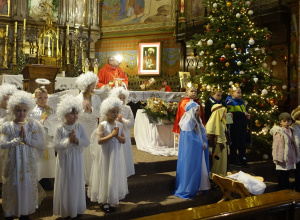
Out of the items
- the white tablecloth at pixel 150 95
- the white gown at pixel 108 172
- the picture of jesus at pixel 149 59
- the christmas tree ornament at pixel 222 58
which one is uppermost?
the picture of jesus at pixel 149 59

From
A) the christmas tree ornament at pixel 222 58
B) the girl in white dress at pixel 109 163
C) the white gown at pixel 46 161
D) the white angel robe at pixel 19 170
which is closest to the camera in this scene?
the white angel robe at pixel 19 170

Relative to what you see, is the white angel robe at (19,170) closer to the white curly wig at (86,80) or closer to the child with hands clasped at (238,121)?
the white curly wig at (86,80)

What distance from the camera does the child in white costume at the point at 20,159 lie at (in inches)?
145

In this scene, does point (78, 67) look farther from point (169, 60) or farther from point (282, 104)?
point (282, 104)

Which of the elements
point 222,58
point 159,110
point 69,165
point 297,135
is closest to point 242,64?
point 222,58

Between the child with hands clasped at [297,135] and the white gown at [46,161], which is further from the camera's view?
the child with hands clasped at [297,135]

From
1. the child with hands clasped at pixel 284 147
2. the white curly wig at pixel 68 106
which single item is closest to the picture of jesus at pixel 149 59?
the child with hands clasped at pixel 284 147

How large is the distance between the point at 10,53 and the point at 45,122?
8.44 m

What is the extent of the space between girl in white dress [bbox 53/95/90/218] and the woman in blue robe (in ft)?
5.86

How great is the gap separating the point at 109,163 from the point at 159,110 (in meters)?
3.31

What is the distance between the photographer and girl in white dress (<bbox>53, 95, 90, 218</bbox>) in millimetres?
3875

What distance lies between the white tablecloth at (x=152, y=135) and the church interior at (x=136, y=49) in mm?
212

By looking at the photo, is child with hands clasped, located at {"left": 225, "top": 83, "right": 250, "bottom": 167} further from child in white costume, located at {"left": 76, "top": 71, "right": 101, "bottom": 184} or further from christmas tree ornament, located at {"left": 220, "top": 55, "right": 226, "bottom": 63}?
child in white costume, located at {"left": 76, "top": 71, "right": 101, "bottom": 184}

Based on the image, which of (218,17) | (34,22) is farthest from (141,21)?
(218,17)
